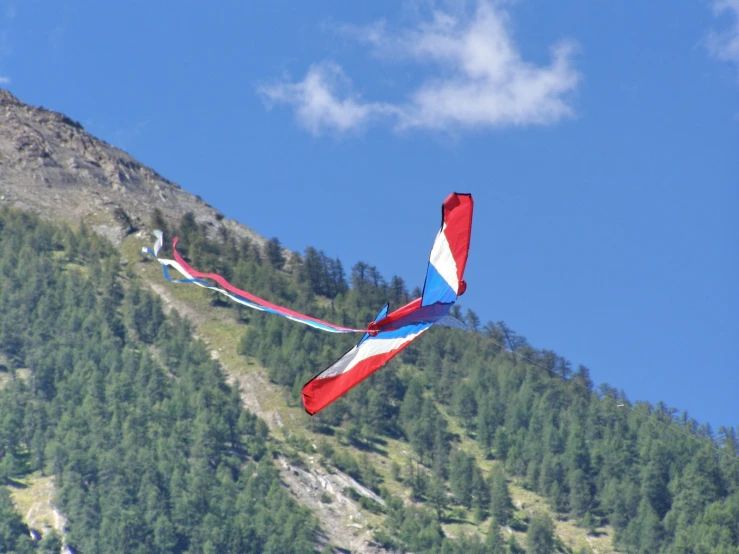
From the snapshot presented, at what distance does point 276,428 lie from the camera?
123312 mm

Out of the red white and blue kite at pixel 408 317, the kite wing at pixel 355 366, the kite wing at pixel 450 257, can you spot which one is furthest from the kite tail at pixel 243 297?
the kite wing at pixel 450 257

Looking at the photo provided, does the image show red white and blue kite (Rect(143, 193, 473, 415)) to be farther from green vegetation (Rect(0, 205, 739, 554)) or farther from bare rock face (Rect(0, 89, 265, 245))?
bare rock face (Rect(0, 89, 265, 245))

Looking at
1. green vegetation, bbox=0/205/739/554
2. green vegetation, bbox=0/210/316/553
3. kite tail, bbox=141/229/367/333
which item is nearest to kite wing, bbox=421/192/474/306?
kite tail, bbox=141/229/367/333

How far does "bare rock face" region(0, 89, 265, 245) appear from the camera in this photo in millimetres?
170000

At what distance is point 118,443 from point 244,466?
1073cm

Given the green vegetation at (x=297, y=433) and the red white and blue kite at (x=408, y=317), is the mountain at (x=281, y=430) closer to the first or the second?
the green vegetation at (x=297, y=433)

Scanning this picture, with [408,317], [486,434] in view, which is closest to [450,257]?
[408,317]

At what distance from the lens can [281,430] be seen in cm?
12250

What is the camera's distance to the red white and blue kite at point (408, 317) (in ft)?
78.7

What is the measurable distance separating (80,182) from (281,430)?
6984 cm

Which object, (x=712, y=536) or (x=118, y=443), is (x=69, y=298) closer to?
(x=118, y=443)

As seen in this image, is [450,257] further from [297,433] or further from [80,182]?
[80,182]

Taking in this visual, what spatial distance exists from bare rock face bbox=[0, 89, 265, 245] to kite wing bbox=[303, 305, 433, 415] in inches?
5589

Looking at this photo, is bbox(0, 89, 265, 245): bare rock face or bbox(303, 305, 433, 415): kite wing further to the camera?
bbox(0, 89, 265, 245): bare rock face
